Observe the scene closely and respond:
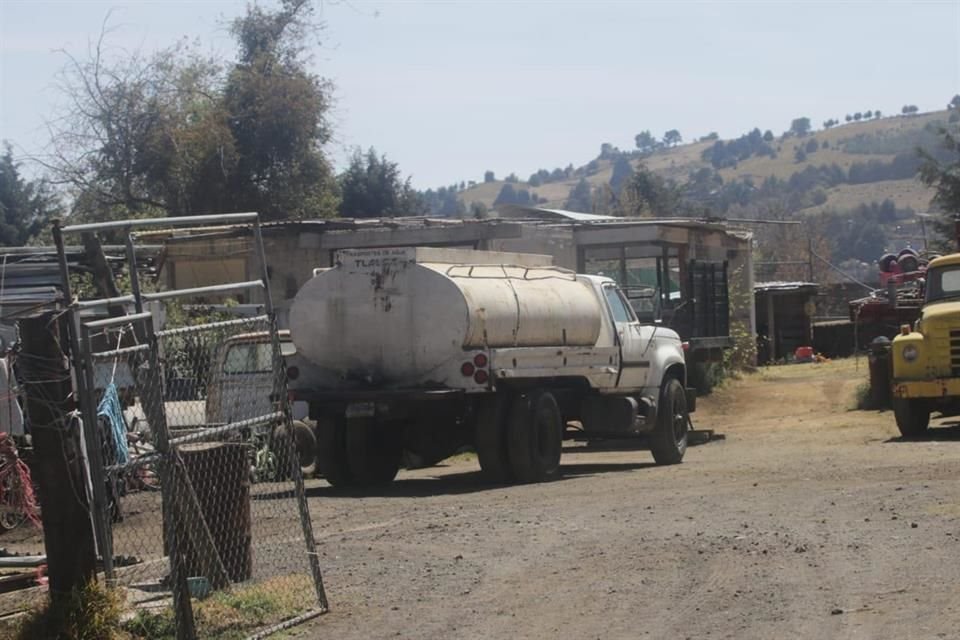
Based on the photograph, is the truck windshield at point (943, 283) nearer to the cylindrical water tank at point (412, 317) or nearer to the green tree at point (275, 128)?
the cylindrical water tank at point (412, 317)

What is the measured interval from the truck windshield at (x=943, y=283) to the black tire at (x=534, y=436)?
24.9 feet

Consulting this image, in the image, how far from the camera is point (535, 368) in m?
16.7

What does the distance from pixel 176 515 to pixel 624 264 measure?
72.9ft

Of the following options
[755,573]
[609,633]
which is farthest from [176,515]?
[755,573]

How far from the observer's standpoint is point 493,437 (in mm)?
16406

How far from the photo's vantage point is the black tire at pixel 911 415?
67.8 feet

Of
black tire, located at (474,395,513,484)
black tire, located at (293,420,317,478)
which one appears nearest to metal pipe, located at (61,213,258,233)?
black tire, located at (474,395,513,484)

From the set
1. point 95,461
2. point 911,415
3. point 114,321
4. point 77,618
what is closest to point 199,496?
point 77,618

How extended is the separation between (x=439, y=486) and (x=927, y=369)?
7.59m

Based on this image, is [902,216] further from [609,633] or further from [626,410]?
[609,633]

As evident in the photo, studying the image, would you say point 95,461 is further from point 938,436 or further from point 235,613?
point 938,436

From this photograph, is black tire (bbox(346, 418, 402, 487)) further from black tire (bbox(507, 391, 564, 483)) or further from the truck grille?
the truck grille

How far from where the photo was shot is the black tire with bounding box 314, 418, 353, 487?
1702 cm

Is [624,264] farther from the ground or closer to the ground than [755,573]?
farther from the ground
